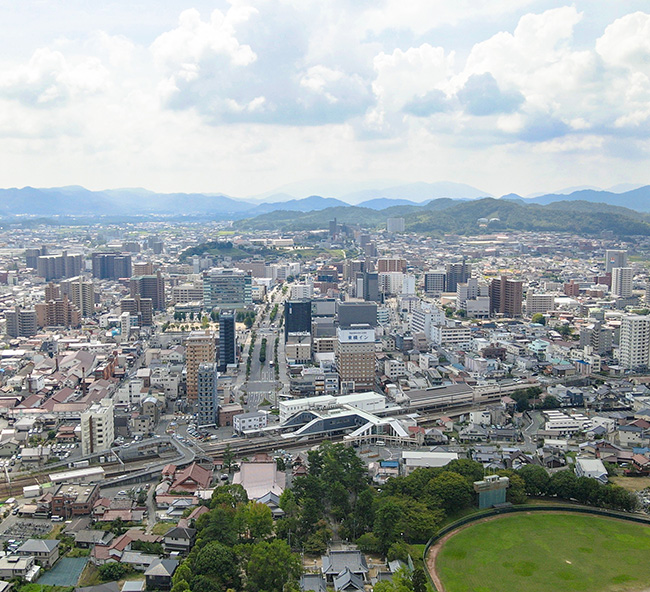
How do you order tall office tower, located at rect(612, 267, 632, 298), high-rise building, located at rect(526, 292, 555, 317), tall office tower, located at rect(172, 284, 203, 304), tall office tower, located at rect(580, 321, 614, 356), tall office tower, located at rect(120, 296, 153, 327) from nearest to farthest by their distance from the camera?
tall office tower, located at rect(580, 321, 614, 356), tall office tower, located at rect(120, 296, 153, 327), high-rise building, located at rect(526, 292, 555, 317), tall office tower, located at rect(172, 284, 203, 304), tall office tower, located at rect(612, 267, 632, 298)

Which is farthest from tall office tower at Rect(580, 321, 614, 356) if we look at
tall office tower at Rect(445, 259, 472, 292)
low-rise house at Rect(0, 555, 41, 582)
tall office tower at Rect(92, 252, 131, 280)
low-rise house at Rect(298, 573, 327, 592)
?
tall office tower at Rect(92, 252, 131, 280)

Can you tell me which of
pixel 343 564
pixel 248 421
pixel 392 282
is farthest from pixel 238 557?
pixel 392 282

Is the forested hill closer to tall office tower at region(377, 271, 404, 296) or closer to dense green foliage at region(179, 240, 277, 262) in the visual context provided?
dense green foliage at region(179, 240, 277, 262)

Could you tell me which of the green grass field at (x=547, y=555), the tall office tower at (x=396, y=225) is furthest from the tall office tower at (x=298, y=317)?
the tall office tower at (x=396, y=225)

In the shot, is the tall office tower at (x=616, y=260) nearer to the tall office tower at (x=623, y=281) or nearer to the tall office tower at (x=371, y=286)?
the tall office tower at (x=623, y=281)

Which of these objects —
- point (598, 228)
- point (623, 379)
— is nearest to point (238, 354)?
point (623, 379)

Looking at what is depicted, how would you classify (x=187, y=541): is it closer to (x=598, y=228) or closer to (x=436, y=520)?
(x=436, y=520)

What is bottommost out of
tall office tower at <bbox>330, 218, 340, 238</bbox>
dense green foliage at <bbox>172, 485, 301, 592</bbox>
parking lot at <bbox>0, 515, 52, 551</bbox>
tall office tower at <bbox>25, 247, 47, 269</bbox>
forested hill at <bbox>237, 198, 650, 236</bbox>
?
parking lot at <bbox>0, 515, 52, 551</bbox>
